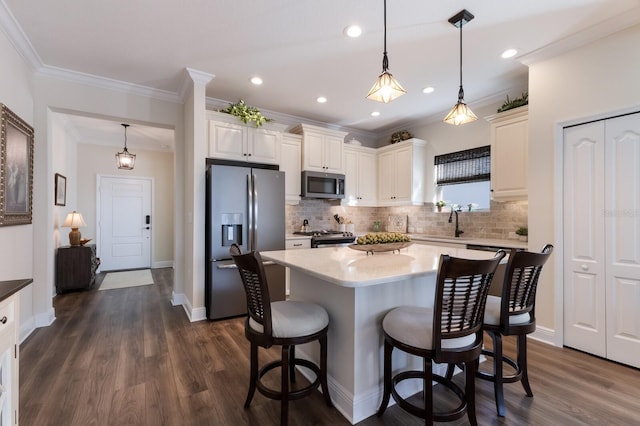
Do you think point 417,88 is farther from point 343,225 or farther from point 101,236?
point 101,236

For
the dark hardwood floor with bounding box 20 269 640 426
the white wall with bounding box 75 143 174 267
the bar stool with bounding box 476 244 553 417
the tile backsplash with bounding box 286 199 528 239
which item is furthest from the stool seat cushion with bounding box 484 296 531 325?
the white wall with bounding box 75 143 174 267

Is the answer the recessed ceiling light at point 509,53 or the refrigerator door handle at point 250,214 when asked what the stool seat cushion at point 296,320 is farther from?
the recessed ceiling light at point 509,53

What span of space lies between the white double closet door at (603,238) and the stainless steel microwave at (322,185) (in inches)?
112

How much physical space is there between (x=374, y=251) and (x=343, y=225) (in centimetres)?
300

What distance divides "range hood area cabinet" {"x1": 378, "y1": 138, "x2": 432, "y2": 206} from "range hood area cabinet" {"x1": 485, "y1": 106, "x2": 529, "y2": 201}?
1.32 m

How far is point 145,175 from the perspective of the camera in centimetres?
659

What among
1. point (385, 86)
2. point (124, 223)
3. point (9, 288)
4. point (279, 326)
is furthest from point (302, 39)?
point (124, 223)

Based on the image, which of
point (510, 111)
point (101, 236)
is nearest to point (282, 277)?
point (510, 111)

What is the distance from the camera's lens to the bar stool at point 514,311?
1710mm

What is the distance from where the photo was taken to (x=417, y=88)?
12.2 ft

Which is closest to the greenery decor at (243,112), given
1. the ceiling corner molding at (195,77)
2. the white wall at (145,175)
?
the ceiling corner molding at (195,77)

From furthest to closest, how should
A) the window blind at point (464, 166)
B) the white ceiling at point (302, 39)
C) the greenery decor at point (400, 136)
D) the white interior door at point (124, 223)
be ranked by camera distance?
the white interior door at point (124, 223), the greenery decor at point (400, 136), the window blind at point (464, 166), the white ceiling at point (302, 39)

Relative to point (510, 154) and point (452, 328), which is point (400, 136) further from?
point (452, 328)

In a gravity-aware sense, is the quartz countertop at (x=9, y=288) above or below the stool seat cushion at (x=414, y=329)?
above
